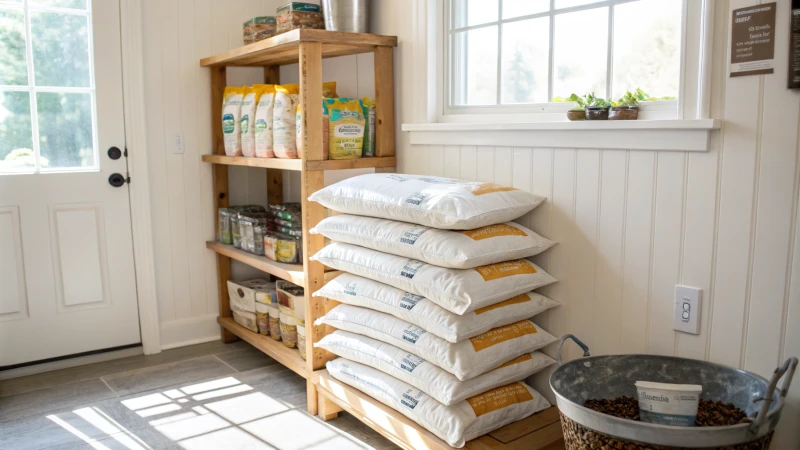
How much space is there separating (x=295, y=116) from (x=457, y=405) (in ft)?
4.60

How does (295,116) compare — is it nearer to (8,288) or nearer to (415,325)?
(415,325)

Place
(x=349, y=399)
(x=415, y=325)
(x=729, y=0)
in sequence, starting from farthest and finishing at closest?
(x=349, y=399), (x=415, y=325), (x=729, y=0)

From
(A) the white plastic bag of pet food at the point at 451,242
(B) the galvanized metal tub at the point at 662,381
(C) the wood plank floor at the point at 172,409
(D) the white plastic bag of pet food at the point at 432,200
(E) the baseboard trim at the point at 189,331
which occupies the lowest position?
(C) the wood plank floor at the point at 172,409

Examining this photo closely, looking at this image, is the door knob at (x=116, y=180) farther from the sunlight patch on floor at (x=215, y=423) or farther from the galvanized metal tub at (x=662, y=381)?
the galvanized metal tub at (x=662, y=381)

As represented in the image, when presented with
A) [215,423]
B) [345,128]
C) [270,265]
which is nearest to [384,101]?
[345,128]

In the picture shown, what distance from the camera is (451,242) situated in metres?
1.92

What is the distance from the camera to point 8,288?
300cm

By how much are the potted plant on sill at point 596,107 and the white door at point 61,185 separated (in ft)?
7.55

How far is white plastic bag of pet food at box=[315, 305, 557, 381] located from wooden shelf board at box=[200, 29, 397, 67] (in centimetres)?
104

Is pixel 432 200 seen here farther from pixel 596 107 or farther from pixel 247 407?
pixel 247 407

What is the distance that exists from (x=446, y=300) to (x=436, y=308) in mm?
78

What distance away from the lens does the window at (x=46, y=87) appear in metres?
2.96

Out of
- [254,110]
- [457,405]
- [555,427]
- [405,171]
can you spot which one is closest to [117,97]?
[254,110]

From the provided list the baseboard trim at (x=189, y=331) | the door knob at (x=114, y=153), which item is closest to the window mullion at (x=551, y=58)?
the door knob at (x=114, y=153)
